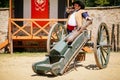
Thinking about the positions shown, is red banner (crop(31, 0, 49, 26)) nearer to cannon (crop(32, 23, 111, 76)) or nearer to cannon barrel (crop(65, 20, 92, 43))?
cannon (crop(32, 23, 111, 76))

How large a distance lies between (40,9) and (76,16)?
7866 mm

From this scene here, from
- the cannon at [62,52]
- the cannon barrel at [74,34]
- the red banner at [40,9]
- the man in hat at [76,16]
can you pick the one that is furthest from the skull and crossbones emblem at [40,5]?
the cannon barrel at [74,34]

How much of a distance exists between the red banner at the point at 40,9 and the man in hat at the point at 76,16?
7308 millimetres

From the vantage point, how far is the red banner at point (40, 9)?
1879cm

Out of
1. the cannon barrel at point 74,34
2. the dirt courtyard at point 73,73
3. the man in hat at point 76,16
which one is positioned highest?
the man in hat at point 76,16

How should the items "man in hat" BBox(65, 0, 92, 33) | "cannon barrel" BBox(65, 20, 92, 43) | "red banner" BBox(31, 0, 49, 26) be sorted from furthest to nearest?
"red banner" BBox(31, 0, 49, 26) < "man in hat" BBox(65, 0, 92, 33) < "cannon barrel" BBox(65, 20, 92, 43)

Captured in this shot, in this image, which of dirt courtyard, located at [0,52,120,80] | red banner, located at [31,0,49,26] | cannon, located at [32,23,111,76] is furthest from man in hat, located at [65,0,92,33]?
red banner, located at [31,0,49,26]

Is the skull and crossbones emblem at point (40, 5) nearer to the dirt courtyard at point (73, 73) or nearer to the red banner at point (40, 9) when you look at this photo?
the red banner at point (40, 9)

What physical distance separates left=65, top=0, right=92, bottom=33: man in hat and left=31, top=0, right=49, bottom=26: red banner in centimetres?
731

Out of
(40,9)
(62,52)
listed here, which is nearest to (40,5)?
(40,9)

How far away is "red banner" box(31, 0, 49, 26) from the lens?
740 inches

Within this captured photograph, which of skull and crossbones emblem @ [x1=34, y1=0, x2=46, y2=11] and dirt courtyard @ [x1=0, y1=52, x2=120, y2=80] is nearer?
dirt courtyard @ [x1=0, y1=52, x2=120, y2=80]

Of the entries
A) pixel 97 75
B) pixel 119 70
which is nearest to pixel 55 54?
pixel 97 75

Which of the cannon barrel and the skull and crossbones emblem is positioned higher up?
the skull and crossbones emblem
